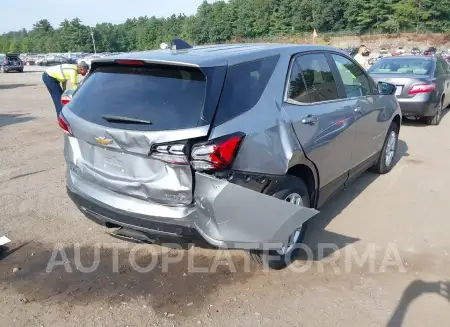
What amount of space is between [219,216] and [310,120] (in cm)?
127

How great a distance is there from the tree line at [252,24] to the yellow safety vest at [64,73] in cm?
8340

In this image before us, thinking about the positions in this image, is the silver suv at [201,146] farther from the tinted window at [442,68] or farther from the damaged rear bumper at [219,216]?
the tinted window at [442,68]

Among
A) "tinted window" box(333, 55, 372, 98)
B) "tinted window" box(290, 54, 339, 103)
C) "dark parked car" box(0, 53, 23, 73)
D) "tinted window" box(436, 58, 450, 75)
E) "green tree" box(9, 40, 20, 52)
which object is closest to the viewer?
"tinted window" box(290, 54, 339, 103)

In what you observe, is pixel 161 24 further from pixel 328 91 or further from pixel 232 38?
pixel 328 91

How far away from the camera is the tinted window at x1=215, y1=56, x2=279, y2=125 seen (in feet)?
8.87

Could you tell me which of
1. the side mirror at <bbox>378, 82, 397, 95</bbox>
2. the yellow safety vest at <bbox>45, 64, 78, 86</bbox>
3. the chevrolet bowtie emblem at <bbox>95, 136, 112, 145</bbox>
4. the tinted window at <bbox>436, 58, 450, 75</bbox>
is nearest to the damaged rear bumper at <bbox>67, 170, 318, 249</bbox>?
the chevrolet bowtie emblem at <bbox>95, 136, 112, 145</bbox>

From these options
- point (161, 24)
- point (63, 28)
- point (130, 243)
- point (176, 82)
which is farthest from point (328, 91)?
point (161, 24)

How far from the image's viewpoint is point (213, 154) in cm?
257

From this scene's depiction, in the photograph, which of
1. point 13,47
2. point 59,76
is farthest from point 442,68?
point 13,47

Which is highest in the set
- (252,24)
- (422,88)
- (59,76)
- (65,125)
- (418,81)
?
(252,24)

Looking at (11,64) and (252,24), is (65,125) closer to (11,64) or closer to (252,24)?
(11,64)

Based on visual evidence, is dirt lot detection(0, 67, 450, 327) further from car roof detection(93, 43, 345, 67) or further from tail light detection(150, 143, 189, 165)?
car roof detection(93, 43, 345, 67)

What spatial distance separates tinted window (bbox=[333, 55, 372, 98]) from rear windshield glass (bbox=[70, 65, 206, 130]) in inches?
81.6

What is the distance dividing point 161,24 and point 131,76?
127 meters
